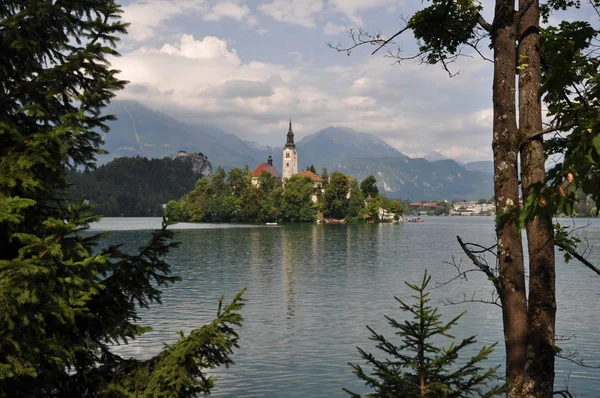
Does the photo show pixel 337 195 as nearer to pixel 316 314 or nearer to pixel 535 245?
pixel 316 314

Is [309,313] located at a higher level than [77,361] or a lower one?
lower

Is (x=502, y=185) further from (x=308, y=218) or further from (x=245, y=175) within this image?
(x=245, y=175)

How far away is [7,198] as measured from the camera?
5.22 metres

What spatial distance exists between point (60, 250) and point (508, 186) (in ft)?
16.5

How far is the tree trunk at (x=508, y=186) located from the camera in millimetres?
6430

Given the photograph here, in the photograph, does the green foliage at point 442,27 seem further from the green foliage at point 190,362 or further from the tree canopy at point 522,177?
the green foliage at point 190,362

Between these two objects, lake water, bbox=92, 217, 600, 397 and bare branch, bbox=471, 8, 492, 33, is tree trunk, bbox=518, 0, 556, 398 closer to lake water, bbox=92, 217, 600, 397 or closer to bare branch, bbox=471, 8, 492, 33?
bare branch, bbox=471, 8, 492, 33

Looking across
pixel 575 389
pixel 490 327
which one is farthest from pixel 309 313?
pixel 575 389

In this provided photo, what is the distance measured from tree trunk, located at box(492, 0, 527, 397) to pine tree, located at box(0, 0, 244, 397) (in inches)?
126

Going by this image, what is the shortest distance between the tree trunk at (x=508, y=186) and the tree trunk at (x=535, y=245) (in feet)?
0.52

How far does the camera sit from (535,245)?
20.2 ft

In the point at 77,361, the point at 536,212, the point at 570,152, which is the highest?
the point at 570,152

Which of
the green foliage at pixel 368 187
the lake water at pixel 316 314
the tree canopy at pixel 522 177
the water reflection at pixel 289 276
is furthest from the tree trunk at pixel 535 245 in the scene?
the green foliage at pixel 368 187

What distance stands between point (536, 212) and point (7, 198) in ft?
15.1
